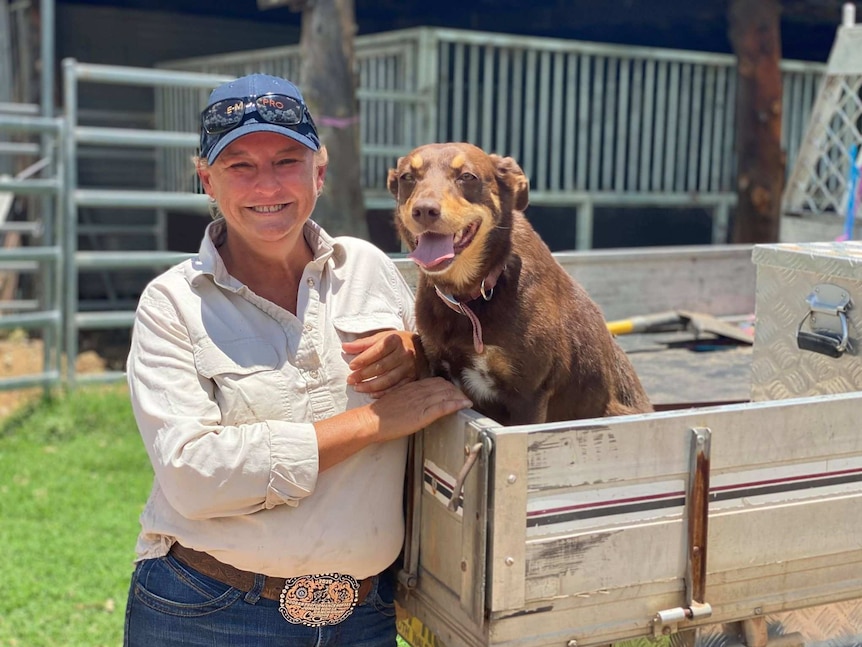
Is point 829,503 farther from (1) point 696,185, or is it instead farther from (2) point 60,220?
(1) point 696,185

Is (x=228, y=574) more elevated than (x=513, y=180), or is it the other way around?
(x=513, y=180)

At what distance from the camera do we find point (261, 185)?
2.10m

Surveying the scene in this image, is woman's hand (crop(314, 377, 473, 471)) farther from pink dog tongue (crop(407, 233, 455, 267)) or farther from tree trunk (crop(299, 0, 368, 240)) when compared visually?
tree trunk (crop(299, 0, 368, 240))

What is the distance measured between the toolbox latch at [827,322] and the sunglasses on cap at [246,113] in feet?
4.98

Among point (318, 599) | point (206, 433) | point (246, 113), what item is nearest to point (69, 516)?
point (318, 599)

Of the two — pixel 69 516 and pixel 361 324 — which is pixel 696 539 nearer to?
pixel 361 324

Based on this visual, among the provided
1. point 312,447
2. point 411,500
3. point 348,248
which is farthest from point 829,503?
point 348,248

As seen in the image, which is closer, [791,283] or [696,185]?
[791,283]

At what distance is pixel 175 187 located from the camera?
1014cm

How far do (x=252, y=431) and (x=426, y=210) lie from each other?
652mm

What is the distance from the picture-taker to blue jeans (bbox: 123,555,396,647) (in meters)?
2.04

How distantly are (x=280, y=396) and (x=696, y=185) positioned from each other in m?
8.06

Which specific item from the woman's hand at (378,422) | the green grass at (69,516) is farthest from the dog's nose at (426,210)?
the green grass at (69,516)

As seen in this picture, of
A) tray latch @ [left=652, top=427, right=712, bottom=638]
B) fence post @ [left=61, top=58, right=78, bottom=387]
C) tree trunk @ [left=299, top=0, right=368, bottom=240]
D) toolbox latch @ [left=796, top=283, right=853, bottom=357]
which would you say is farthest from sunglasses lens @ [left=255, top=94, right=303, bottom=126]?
fence post @ [left=61, top=58, right=78, bottom=387]
